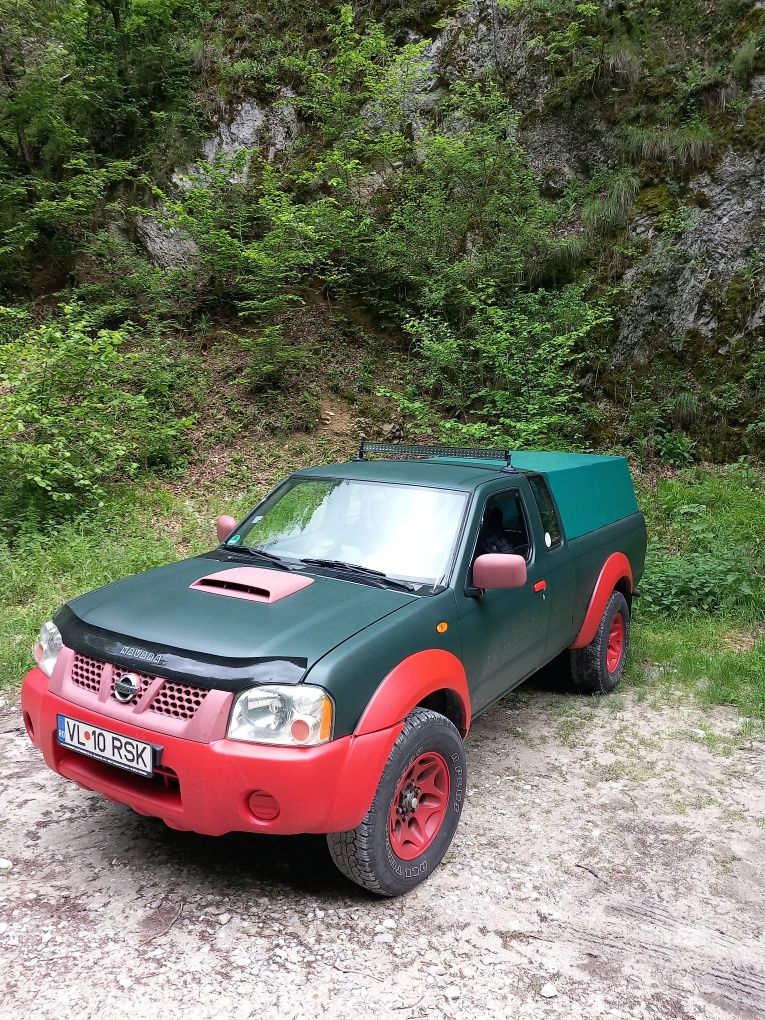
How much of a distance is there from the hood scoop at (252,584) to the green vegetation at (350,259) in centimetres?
376

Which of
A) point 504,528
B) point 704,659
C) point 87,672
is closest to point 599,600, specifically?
point 504,528

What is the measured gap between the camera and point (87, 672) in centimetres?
290

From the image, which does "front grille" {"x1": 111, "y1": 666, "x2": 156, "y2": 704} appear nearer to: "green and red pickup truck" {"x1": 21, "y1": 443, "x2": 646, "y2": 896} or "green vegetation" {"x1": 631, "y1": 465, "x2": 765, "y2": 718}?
"green and red pickup truck" {"x1": 21, "y1": 443, "x2": 646, "y2": 896}

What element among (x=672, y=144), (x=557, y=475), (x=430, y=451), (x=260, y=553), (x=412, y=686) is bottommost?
(x=412, y=686)

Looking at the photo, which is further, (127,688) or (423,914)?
(423,914)

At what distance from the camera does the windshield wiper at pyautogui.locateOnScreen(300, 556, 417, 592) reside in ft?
11.0

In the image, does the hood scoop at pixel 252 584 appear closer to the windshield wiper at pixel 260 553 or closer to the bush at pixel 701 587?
the windshield wiper at pixel 260 553

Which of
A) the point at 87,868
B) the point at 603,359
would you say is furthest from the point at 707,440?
the point at 87,868

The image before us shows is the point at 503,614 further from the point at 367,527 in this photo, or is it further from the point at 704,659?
the point at 704,659

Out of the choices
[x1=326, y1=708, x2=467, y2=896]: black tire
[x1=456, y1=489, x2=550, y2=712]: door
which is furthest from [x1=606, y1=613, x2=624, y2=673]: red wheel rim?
[x1=326, y1=708, x2=467, y2=896]: black tire

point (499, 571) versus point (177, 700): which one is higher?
point (499, 571)

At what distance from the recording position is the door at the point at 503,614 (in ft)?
11.4

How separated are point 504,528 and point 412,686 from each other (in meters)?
1.41

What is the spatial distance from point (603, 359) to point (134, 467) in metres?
7.17
